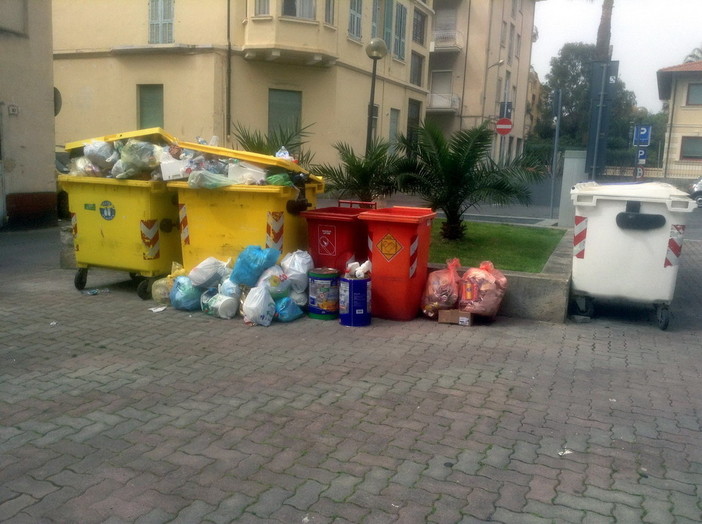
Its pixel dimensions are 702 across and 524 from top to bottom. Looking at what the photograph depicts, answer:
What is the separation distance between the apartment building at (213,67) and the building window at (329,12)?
0.03 meters

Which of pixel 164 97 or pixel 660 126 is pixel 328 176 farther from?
pixel 660 126

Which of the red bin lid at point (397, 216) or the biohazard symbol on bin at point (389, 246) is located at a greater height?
the red bin lid at point (397, 216)

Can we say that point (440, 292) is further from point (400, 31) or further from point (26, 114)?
point (400, 31)

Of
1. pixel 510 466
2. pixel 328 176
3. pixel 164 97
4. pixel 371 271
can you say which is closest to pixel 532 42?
pixel 164 97

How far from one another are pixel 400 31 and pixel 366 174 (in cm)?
1865

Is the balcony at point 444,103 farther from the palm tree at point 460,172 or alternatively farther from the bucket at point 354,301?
the bucket at point 354,301

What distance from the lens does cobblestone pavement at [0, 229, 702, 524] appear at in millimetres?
3385

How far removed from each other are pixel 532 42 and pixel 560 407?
4599 cm

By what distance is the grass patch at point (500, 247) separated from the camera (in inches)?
339

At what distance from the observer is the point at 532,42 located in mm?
46688

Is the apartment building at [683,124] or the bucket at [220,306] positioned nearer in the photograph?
the bucket at [220,306]

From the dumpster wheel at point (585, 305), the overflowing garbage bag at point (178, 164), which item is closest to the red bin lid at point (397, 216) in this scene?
the overflowing garbage bag at point (178, 164)

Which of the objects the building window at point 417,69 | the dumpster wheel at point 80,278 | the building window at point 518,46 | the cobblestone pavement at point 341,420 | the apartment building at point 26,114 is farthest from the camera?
the building window at point 518,46

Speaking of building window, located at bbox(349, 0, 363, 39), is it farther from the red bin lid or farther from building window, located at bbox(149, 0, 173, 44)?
the red bin lid
